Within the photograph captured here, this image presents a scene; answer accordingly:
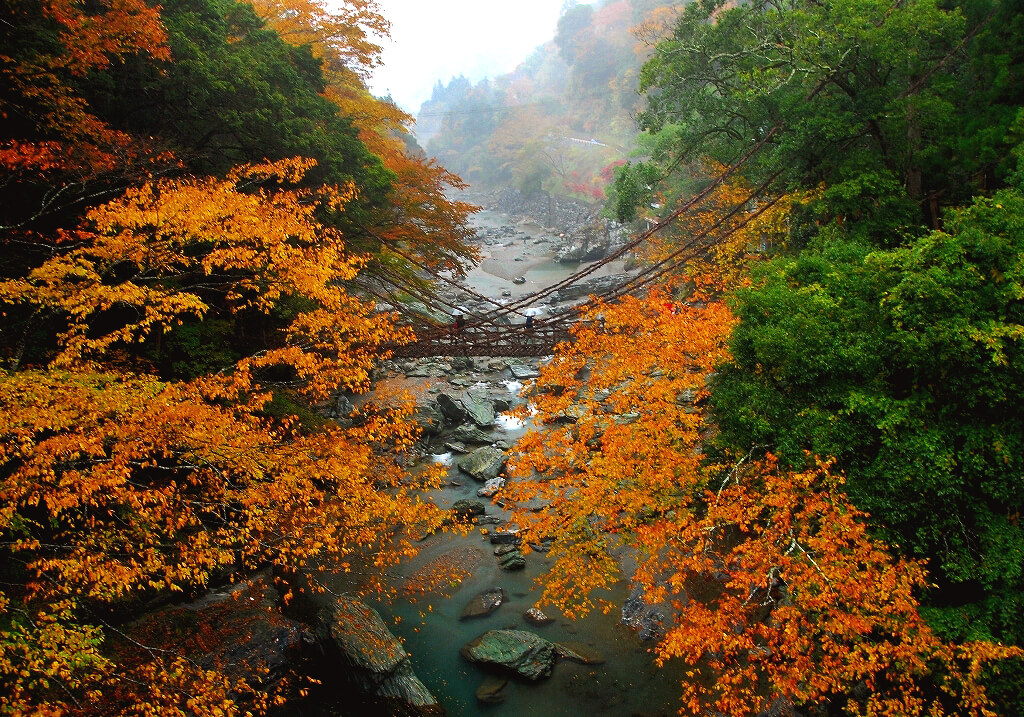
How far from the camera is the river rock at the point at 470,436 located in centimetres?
1695

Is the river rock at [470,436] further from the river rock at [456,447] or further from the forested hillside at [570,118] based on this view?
the forested hillside at [570,118]

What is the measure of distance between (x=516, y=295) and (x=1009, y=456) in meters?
28.4

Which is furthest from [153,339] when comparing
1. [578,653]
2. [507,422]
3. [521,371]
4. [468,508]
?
[521,371]

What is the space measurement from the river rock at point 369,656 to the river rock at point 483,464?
6.05 m

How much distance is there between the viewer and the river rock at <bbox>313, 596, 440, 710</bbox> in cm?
852

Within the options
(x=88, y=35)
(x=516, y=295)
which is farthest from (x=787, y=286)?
(x=516, y=295)

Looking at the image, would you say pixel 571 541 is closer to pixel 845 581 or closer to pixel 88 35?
pixel 845 581

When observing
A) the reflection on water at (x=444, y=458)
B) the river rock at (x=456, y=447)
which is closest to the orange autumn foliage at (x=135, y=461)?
the reflection on water at (x=444, y=458)

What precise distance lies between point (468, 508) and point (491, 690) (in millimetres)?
5014

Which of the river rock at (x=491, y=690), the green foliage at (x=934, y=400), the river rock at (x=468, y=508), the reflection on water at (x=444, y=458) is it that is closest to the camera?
the green foliage at (x=934, y=400)

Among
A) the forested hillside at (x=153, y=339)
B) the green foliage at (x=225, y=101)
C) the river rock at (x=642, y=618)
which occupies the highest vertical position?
the green foliage at (x=225, y=101)

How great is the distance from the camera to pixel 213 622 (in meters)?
8.66

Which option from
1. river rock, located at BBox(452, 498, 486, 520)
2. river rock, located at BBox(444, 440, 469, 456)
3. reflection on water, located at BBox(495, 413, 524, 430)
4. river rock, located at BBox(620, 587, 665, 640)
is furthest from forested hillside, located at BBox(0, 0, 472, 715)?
reflection on water, located at BBox(495, 413, 524, 430)

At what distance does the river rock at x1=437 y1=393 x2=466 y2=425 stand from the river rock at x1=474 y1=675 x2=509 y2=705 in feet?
31.6
